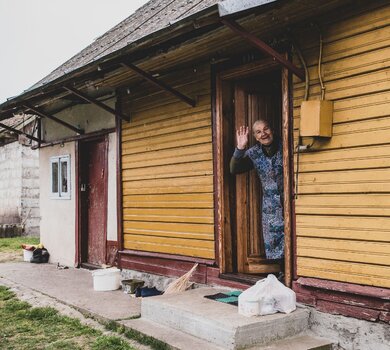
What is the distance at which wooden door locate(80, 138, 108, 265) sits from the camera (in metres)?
9.62

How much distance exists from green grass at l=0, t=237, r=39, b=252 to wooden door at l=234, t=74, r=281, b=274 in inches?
365

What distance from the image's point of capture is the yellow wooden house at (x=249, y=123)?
183 inches

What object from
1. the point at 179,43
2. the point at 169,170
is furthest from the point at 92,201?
the point at 179,43

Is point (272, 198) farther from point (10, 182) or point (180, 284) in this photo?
point (10, 182)

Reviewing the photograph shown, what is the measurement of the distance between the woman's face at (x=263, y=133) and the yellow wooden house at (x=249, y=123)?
504 mm

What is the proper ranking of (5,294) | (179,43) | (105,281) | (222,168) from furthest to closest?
(5,294), (105,281), (222,168), (179,43)

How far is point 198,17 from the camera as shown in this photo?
15.2 feet

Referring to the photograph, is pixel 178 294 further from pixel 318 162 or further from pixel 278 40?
pixel 278 40

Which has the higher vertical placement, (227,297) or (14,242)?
(227,297)

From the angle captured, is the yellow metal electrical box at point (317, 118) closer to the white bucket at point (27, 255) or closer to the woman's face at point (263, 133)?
the woman's face at point (263, 133)

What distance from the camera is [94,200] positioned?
997 centimetres

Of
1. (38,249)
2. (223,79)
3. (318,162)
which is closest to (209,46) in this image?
(223,79)

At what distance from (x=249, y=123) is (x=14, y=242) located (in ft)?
38.0

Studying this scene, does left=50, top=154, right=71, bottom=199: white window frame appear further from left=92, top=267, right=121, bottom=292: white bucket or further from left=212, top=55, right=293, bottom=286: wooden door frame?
left=212, top=55, right=293, bottom=286: wooden door frame
